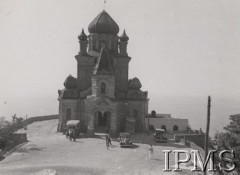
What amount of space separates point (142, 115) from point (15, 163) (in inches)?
874

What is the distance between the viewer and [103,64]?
41.3 meters

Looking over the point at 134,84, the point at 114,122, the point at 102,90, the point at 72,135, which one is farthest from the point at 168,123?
the point at 72,135

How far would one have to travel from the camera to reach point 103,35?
45.7 meters

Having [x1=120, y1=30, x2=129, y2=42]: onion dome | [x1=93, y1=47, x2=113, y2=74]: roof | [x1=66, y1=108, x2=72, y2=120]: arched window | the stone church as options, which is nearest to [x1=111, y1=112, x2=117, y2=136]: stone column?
the stone church

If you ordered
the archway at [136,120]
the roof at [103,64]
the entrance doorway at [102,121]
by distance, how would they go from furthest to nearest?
1. the archway at [136,120]
2. the entrance doorway at [102,121]
3. the roof at [103,64]

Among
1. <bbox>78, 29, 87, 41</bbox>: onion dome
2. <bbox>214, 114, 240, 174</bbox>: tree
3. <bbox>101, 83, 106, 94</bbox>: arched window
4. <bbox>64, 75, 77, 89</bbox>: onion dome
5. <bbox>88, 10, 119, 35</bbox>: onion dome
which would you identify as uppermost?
<bbox>88, 10, 119, 35</bbox>: onion dome

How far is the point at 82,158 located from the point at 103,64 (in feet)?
52.0

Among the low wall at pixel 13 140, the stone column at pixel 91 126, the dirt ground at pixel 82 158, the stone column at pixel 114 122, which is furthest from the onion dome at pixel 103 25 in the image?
the low wall at pixel 13 140

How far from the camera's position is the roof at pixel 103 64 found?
40.9 metres

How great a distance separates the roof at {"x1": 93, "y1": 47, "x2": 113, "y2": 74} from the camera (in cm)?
4091

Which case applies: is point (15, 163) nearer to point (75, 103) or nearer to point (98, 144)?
point (98, 144)

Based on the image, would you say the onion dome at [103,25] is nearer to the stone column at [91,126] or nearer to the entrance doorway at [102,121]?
the entrance doorway at [102,121]

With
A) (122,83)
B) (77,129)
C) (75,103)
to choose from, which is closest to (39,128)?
(75,103)

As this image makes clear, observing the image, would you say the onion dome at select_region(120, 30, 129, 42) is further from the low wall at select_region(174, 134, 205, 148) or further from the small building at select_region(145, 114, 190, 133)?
the low wall at select_region(174, 134, 205, 148)
